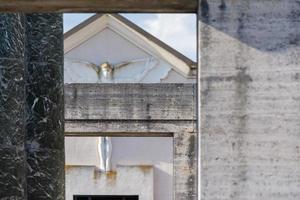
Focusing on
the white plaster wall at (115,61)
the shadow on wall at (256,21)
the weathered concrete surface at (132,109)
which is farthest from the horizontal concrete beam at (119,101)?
the shadow on wall at (256,21)

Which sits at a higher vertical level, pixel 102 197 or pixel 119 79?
pixel 119 79

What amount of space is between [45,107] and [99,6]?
3.08 metres

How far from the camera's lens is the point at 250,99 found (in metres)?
4.71

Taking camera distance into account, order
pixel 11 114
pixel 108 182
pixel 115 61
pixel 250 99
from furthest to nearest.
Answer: pixel 115 61, pixel 108 182, pixel 11 114, pixel 250 99

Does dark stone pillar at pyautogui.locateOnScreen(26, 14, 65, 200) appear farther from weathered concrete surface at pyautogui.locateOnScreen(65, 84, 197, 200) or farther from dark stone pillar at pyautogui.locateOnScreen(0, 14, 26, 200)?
weathered concrete surface at pyautogui.locateOnScreen(65, 84, 197, 200)

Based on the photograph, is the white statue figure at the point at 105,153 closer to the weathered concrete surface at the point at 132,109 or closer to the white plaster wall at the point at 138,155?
the white plaster wall at the point at 138,155

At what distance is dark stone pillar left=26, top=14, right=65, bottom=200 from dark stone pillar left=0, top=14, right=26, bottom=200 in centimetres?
50

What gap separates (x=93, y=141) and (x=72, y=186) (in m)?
1.25

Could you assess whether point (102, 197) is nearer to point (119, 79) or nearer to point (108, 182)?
point (108, 182)

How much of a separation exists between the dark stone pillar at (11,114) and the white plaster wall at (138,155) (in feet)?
38.4

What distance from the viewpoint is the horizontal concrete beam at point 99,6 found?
483cm

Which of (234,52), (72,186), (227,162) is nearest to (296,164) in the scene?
(227,162)

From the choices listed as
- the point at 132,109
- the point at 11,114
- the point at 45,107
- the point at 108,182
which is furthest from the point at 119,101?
the point at 108,182

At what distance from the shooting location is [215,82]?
471cm
